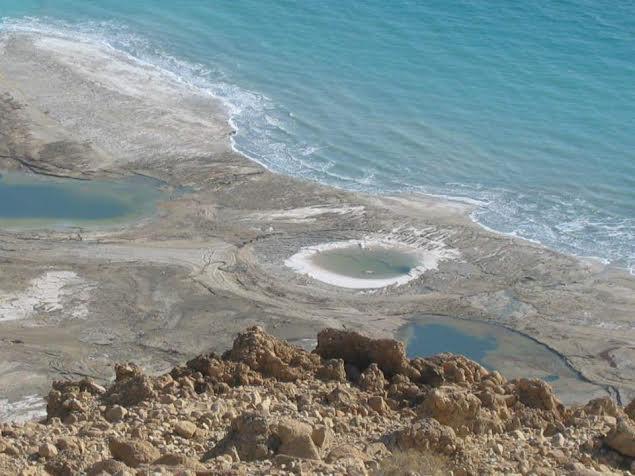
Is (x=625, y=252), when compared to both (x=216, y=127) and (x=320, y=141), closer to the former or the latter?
(x=320, y=141)

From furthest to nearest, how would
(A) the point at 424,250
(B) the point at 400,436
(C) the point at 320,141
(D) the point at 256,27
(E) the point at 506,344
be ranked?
(D) the point at 256,27 → (C) the point at 320,141 → (A) the point at 424,250 → (E) the point at 506,344 → (B) the point at 400,436

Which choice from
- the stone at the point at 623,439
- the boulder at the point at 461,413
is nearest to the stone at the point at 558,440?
the stone at the point at 623,439

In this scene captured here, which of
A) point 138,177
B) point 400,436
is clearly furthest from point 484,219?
point 400,436

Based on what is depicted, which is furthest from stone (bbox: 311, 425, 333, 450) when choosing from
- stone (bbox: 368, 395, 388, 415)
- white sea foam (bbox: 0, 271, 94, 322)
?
white sea foam (bbox: 0, 271, 94, 322)

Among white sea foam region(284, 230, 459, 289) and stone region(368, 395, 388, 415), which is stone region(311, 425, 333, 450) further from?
white sea foam region(284, 230, 459, 289)

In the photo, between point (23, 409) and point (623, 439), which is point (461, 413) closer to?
point (623, 439)
